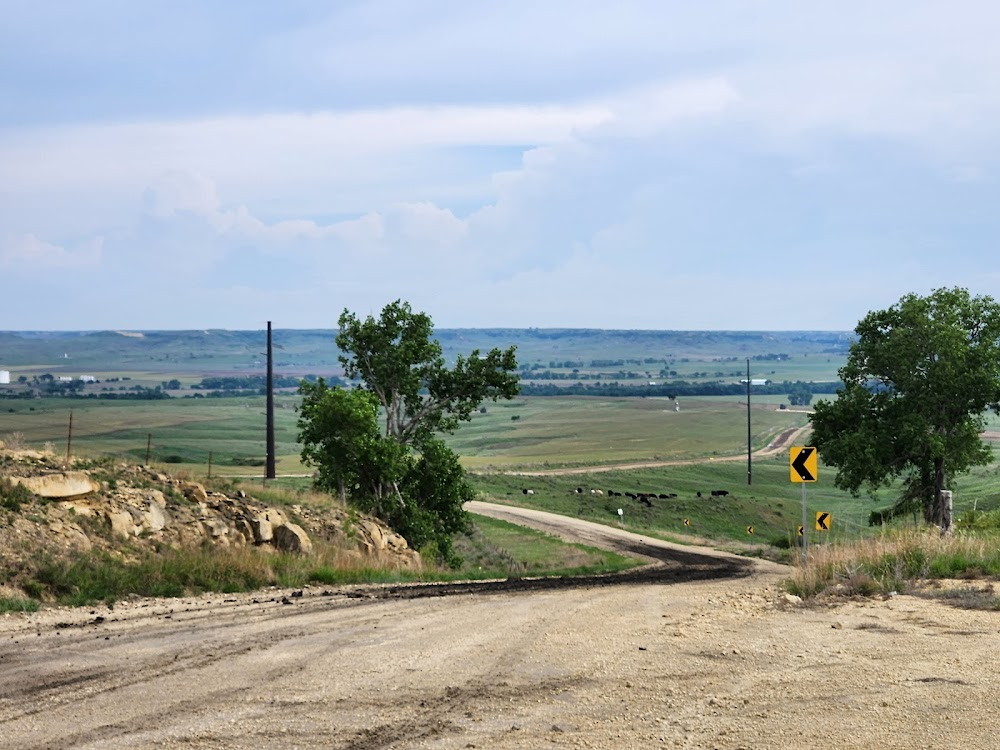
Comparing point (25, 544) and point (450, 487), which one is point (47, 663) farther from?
point (450, 487)

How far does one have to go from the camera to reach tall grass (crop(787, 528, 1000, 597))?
609 inches

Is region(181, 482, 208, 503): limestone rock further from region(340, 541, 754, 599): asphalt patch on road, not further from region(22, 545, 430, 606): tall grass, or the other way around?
region(340, 541, 754, 599): asphalt patch on road

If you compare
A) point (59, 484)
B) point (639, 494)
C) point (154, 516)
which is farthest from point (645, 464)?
point (59, 484)

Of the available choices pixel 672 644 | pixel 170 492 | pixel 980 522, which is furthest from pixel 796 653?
pixel 980 522

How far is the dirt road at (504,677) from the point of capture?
836 cm

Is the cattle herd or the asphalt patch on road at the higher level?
the asphalt patch on road

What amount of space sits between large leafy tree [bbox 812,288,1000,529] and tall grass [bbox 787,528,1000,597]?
25275 millimetres

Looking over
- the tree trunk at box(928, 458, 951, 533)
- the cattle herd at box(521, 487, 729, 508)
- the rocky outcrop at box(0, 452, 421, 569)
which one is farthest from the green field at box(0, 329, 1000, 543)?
the tree trunk at box(928, 458, 951, 533)

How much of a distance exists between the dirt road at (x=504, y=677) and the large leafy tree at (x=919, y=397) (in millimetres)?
29740

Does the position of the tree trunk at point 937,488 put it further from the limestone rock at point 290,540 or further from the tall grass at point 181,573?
the limestone rock at point 290,540

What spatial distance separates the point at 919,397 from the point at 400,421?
2044cm

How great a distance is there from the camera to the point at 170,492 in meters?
22.8

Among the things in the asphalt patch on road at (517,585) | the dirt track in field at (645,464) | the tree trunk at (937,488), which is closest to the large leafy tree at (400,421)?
the asphalt patch on road at (517,585)

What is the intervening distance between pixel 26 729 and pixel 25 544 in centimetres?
966
